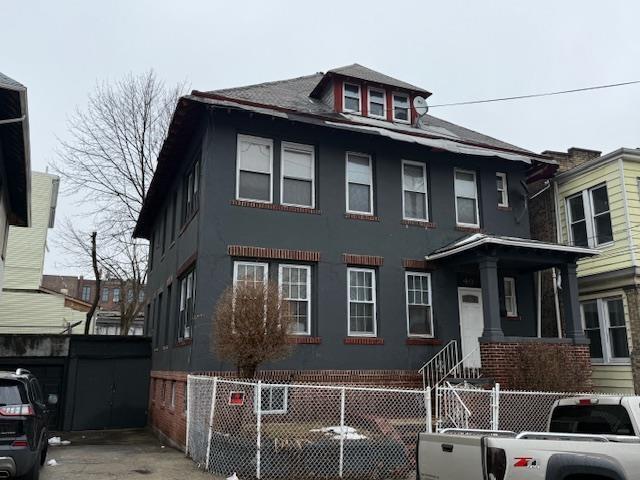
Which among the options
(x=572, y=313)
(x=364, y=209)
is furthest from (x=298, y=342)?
(x=572, y=313)

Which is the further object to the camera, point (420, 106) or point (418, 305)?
point (420, 106)

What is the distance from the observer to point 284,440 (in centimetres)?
901

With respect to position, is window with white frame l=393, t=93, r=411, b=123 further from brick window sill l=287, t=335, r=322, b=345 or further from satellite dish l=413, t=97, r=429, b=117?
brick window sill l=287, t=335, r=322, b=345

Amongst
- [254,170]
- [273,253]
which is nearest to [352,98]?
[254,170]

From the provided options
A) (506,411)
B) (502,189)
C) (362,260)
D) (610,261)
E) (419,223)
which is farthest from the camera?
(502,189)

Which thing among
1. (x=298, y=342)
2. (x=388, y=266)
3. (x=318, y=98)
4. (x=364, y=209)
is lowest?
(x=298, y=342)

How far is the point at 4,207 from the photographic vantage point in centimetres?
1545

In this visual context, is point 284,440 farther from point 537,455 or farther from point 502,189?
point 502,189

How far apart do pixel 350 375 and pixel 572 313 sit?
569 cm

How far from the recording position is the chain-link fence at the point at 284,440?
875cm

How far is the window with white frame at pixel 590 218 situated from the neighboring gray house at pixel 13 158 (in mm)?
14168

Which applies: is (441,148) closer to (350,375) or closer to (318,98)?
(318,98)

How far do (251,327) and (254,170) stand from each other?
4.57m

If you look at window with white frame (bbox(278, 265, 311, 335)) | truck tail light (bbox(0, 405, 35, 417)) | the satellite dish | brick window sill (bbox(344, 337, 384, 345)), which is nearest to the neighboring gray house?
truck tail light (bbox(0, 405, 35, 417))
